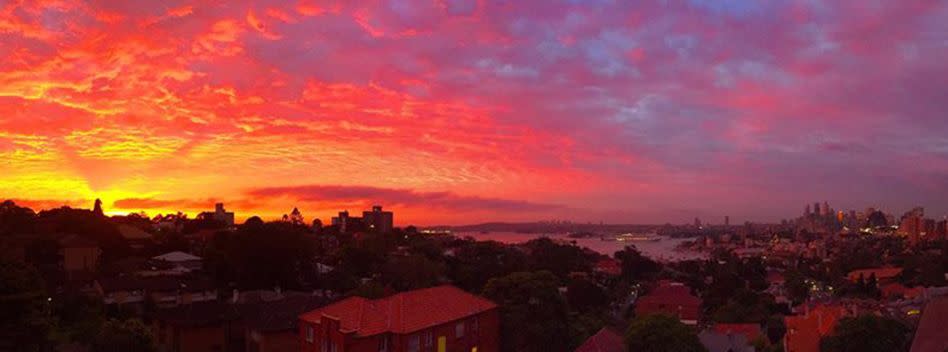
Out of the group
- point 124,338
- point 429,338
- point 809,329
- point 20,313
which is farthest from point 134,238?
point 809,329

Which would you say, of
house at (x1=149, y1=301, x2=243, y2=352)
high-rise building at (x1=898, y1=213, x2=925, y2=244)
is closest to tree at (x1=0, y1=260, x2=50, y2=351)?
house at (x1=149, y1=301, x2=243, y2=352)

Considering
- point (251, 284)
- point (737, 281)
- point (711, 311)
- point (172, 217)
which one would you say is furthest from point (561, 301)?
point (172, 217)

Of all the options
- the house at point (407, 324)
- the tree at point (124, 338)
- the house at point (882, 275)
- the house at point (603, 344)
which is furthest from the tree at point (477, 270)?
the house at point (882, 275)

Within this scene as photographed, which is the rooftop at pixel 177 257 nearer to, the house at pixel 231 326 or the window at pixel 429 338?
the house at pixel 231 326

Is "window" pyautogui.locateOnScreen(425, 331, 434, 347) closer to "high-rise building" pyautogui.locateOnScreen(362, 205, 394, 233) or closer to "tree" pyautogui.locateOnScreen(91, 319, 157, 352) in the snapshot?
"tree" pyautogui.locateOnScreen(91, 319, 157, 352)

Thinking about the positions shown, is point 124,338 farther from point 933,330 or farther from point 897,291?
point 897,291

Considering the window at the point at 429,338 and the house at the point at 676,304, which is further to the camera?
the house at the point at 676,304

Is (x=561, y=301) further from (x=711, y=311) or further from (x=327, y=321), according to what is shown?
(x=711, y=311)
